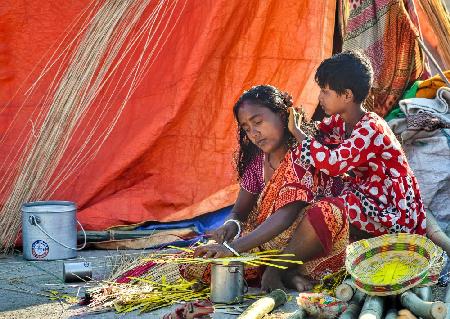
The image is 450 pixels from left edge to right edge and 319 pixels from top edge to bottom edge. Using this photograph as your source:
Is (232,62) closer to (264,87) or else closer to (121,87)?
(121,87)

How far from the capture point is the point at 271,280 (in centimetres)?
373

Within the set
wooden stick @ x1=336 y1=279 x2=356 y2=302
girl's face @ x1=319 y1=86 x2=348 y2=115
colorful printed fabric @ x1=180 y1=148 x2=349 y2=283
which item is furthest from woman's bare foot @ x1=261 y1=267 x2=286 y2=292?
girl's face @ x1=319 y1=86 x2=348 y2=115

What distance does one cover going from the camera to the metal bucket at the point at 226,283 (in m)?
3.48

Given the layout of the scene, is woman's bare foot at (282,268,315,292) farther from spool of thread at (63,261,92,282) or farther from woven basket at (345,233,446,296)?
spool of thread at (63,261,92,282)

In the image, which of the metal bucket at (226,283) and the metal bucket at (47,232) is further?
the metal bucket at (47,232)

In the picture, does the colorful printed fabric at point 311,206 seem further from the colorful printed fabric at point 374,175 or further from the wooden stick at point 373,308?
the wooden stick at point 373,308

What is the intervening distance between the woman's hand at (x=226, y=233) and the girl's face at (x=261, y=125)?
0.37 metres

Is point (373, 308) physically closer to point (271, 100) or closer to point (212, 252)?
point (212, 252)

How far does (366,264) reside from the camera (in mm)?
3512

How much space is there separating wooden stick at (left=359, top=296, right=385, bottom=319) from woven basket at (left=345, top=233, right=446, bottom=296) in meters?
0.05

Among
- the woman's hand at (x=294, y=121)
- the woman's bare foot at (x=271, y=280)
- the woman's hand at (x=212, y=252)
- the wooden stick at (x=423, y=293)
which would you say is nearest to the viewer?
the wooden stick at (x=423, y=293)

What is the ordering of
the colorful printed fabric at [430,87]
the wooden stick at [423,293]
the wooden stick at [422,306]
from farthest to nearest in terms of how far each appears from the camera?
the colorful printed fabric at [430,87]
the wooden stick at [423,293]
the wooden stick at [422,306]

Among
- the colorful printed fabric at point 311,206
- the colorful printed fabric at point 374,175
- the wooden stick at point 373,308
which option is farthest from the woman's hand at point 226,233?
the wooden stick at point 373,308

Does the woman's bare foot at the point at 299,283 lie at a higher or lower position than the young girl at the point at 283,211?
lower
